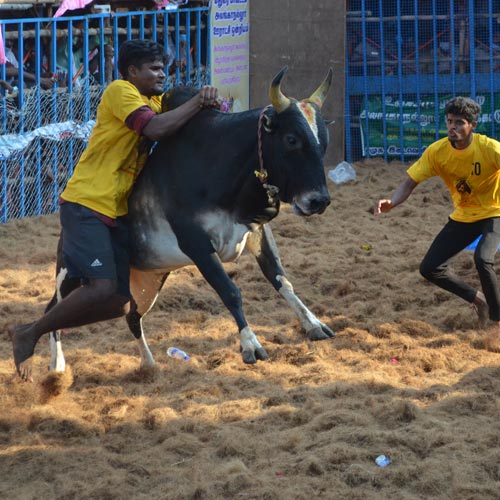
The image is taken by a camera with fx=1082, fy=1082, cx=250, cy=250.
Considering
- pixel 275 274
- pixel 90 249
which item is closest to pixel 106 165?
pixel 90 249

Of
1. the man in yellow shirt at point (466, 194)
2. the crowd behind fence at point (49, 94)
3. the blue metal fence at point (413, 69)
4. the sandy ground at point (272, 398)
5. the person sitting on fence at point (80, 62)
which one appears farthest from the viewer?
the blue metal fence at point (413, 69)

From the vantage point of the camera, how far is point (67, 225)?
223 inches

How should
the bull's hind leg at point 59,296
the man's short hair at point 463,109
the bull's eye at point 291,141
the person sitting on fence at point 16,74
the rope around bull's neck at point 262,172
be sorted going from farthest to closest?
the person sitting on fence at point 16,74, the man's short hair at point 463,109, the bull's hind leg at point 59,296, the rope around bull's neck at point 262,172, the bull's eye at point 291,141

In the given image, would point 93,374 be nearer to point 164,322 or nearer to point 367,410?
point 164,322

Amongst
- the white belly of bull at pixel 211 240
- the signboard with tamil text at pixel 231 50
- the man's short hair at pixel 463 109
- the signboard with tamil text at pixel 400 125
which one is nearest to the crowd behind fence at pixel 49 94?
the signboard with tamil text at pixel 231 50

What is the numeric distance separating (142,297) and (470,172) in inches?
89.1

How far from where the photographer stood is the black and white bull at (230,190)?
544 cm

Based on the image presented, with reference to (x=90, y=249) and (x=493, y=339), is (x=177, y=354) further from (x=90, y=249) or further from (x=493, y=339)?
(x=493, y=339)

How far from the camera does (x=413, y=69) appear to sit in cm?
1309

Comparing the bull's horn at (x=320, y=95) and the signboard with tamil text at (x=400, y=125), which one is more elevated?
the bull's horn at (x=320, y=95)

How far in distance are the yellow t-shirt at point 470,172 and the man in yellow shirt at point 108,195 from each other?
2.14 m

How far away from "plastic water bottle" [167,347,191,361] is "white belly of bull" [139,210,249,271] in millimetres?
A: 1065

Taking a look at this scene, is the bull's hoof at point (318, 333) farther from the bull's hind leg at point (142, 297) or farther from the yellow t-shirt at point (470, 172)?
the yellow t-shirt at point (470, 172)

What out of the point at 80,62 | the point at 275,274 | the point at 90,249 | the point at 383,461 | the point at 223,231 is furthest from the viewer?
the point at 80,62
